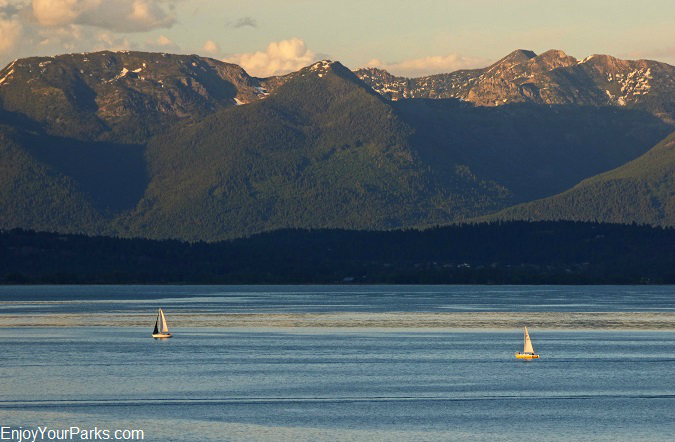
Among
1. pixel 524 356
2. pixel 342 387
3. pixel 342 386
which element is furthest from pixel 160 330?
pixel 342 387

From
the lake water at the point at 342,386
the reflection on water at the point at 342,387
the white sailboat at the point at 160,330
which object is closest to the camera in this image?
the lake water at the point at 342,386

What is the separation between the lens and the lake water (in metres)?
84.4

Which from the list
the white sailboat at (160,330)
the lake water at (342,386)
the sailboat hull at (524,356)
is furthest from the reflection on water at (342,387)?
the white sailboat at (160,330)

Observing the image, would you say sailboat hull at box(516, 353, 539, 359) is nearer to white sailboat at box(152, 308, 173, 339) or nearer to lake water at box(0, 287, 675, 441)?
lake water at box(0, 287, 675, 441)

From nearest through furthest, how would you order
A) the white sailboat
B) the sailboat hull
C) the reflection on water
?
the reflection on water, the sailboat hull, the white sailboat

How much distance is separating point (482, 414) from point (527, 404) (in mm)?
6641

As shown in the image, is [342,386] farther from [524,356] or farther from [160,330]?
[160,330]

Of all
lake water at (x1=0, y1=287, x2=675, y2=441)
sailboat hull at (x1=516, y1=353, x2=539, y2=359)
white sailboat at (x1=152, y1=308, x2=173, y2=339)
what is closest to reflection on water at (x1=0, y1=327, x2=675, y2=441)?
lake water at (x1=0, y1=287, x2=675, y2=441)

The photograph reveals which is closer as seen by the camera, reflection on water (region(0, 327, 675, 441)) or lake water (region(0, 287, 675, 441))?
lake water (region(0, 287, 675, 441))

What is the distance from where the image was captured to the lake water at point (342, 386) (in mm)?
84438

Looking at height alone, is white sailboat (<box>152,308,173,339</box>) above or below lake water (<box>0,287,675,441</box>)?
above

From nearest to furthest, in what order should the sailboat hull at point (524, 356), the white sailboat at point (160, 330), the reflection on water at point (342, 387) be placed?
the reflection on water at point (342, 387)
the sailboat hull at point (524, 356)
the white sailboat at point (160, 330)

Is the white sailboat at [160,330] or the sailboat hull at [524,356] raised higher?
the white sailboat at [160,330]

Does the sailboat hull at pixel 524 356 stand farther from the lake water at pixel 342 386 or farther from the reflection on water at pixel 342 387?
the reflection on water at pixel 342 387
